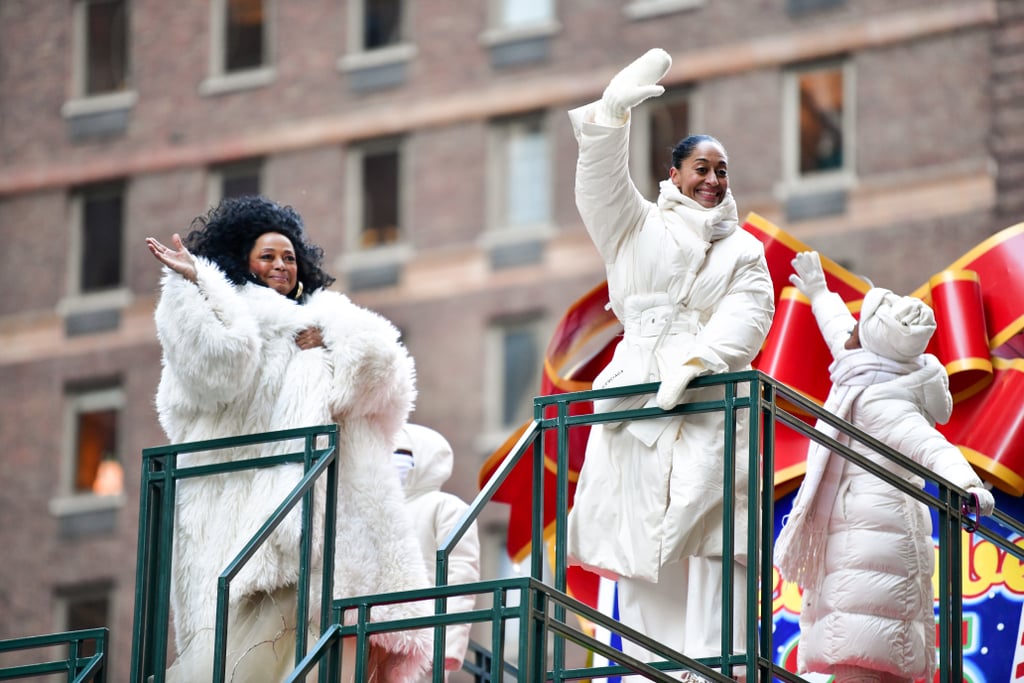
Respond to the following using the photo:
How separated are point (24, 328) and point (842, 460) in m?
30.3

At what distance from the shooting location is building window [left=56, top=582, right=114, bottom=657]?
3903 cm

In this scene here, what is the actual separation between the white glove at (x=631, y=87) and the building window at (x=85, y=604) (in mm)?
28480

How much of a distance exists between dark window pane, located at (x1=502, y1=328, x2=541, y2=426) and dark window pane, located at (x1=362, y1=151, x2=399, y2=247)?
103 inches

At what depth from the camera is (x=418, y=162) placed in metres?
37.8

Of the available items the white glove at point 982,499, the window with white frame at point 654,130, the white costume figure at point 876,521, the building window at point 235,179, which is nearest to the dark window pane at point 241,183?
the building window at point 235,179

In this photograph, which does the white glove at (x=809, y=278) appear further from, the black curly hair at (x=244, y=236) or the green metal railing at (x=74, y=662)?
Answer: the green metal railing at (x=74, y=662)

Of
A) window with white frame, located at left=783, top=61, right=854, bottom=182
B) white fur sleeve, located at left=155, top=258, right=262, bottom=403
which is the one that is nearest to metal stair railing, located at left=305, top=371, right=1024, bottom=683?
white fur sleeve, located at left=155, top=258, right=262, bottom=403

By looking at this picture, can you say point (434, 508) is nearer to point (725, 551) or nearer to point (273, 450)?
point (273, 450)

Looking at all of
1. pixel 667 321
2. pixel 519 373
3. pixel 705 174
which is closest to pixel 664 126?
pixel 519 373

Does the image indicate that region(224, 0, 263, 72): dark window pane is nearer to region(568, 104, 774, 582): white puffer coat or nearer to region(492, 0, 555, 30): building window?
region(492, 0, 555, 30): building window

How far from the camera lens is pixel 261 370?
38.0 feet

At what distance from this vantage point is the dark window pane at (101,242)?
40625 millimetres

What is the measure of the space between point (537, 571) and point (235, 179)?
2856 cm

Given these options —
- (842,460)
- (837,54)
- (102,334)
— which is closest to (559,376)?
(842,460)
